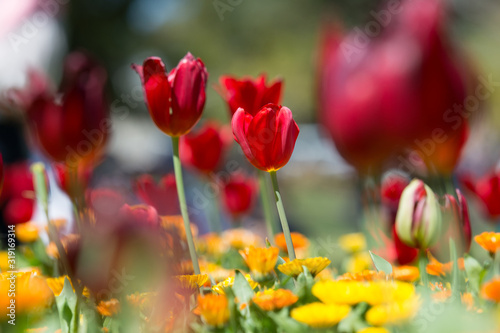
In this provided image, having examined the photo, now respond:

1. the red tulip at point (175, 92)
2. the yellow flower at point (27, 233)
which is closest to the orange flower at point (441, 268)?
the red tulip at point (175, 92)

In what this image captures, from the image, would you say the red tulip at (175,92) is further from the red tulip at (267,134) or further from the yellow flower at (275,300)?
the yellow flower at (275,300)

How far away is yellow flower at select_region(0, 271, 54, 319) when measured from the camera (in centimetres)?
58

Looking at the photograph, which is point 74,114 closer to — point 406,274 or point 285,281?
point 285,281

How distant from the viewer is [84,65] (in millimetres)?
548

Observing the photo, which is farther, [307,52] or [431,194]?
[307,52]

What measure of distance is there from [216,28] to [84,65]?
7866mm

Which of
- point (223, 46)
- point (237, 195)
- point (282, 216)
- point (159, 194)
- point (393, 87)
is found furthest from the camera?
point (223, 46)

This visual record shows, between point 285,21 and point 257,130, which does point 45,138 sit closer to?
point 257,130

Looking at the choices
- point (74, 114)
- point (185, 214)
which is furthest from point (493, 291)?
point (74, 114)

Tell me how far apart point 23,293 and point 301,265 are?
30cm

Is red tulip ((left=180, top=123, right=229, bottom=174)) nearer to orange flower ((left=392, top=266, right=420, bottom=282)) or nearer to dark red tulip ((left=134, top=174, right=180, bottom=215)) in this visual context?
dark red tulip ((left=134, top=174, right=180, bottom=215))

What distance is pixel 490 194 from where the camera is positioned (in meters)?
0.86

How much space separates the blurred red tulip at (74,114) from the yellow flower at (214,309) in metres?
0.20

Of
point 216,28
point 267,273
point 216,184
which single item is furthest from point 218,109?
A: point 267,273
